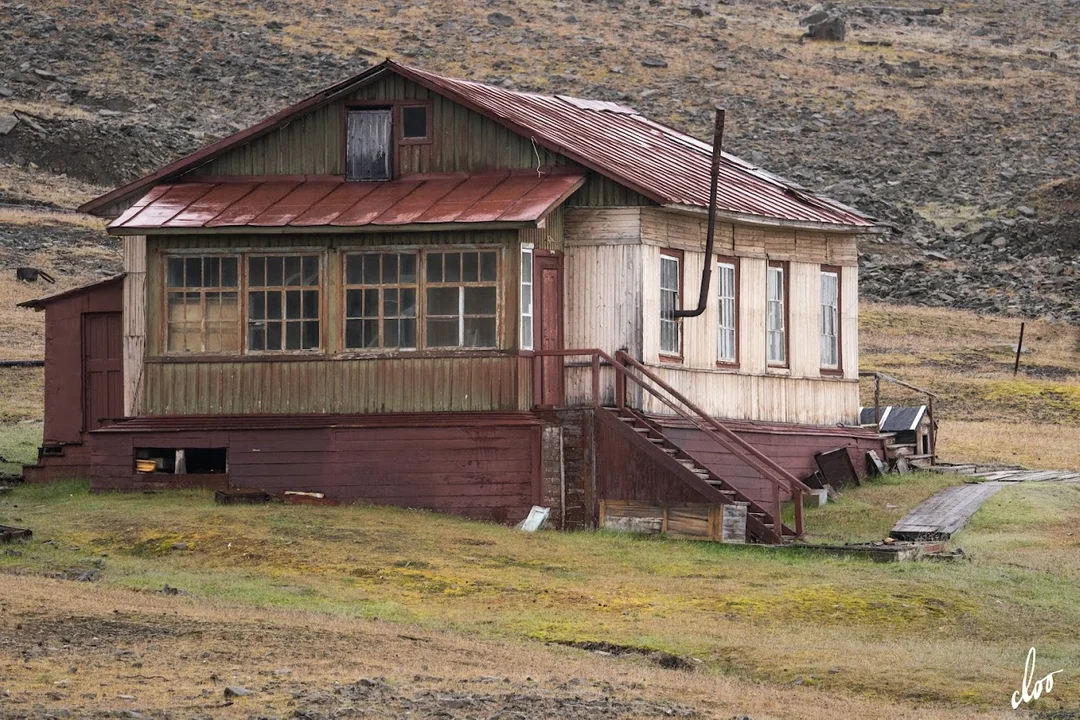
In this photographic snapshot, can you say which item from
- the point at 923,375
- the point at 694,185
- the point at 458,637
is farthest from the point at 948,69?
the point at 458,637

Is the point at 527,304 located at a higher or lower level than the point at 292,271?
lower

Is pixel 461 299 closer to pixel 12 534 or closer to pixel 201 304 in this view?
pixel 201 304

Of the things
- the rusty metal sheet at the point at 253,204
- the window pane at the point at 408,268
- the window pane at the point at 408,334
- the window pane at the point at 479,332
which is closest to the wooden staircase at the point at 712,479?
the window pane at the point at 479,332

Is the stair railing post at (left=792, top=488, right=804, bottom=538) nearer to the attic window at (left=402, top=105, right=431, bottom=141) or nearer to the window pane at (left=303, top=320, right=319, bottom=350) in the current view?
the window pane at (left=303, top=320, right=319, bottom=350)

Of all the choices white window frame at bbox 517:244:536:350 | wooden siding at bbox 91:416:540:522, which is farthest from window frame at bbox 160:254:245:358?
white window frame at bbox 517:244:536:350

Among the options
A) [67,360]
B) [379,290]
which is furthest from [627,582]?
[67,360]

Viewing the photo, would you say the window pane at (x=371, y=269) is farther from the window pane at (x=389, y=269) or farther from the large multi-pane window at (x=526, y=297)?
the large multi-pane window at (x=526, y=297)

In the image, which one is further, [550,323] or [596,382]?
[550,323]

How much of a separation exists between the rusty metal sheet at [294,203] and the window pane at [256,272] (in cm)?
68

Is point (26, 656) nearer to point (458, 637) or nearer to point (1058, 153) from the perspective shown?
point (458, 637)

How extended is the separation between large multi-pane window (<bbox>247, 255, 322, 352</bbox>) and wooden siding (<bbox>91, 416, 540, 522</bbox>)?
49.1 inches

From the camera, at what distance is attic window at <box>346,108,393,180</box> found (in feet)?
94.8

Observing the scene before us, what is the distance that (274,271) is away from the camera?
2805 centimetres

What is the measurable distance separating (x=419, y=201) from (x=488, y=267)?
54.4 inches
